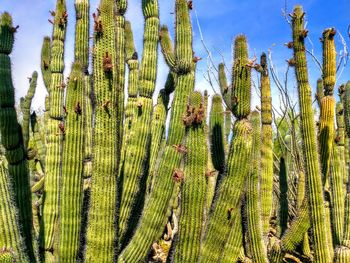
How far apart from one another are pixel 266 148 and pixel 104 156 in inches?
113

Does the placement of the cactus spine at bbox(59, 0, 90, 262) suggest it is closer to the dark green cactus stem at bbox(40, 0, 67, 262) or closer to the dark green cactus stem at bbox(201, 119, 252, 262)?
the dark green cactus stem at bbox(40, 0, 67, 262)

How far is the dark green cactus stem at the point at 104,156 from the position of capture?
3.91m

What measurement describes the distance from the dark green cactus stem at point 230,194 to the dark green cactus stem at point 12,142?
1742 millimetres

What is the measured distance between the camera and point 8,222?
3936 millimetres

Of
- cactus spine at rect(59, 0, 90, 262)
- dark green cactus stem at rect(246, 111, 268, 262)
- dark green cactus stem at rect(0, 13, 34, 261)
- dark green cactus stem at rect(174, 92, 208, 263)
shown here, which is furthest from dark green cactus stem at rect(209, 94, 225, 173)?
dark green cactus stem at rect(0, 13, 34, 261)

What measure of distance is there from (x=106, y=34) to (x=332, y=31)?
2.56m

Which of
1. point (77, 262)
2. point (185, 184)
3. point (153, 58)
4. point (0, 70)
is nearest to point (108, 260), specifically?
point (77, 262)

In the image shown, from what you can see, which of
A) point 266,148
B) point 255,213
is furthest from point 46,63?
point 255,213

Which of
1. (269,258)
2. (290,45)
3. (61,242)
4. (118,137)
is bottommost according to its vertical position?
(269,258)

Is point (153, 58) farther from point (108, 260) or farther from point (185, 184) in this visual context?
point (108, 260)

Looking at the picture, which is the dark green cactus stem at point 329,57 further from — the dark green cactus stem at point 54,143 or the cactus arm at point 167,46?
the dark green cactus stem at point 54,143

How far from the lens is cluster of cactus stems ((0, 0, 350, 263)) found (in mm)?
3988

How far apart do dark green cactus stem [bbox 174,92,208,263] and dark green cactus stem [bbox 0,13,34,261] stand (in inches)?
59.9

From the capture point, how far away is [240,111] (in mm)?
4312
